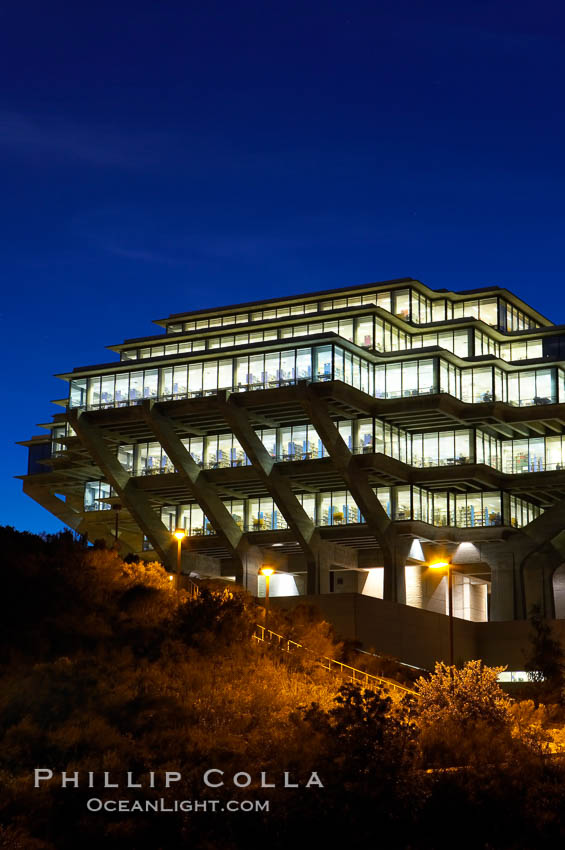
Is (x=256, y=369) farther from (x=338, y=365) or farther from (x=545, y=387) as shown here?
(x=545, y=387)

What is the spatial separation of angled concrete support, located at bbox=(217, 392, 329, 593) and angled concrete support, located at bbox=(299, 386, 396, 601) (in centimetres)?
370

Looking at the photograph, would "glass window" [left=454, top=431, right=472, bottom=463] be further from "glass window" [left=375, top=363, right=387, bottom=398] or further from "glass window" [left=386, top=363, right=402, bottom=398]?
"glass window" [left=375, top=363, right=387, bottom=398]

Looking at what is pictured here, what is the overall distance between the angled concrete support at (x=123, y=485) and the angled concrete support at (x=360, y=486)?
1389 cm

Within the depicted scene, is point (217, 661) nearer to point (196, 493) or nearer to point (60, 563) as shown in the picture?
point (60, 563)

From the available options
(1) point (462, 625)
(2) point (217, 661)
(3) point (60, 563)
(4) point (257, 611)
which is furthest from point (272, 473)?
(2) point (217, 661)

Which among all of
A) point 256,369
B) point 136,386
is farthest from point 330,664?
point 136,386

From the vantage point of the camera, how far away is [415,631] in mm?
64750

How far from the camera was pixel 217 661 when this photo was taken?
39469 millimetres

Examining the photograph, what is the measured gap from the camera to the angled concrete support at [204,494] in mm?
76375

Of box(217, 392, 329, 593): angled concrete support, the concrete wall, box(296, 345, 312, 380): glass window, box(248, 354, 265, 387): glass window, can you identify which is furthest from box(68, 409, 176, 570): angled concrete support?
the concrete wall

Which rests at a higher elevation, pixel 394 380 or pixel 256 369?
pixel 256 369

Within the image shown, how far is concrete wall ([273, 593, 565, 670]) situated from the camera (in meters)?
60.1

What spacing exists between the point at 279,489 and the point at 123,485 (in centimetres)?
1149

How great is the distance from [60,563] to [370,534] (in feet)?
111
